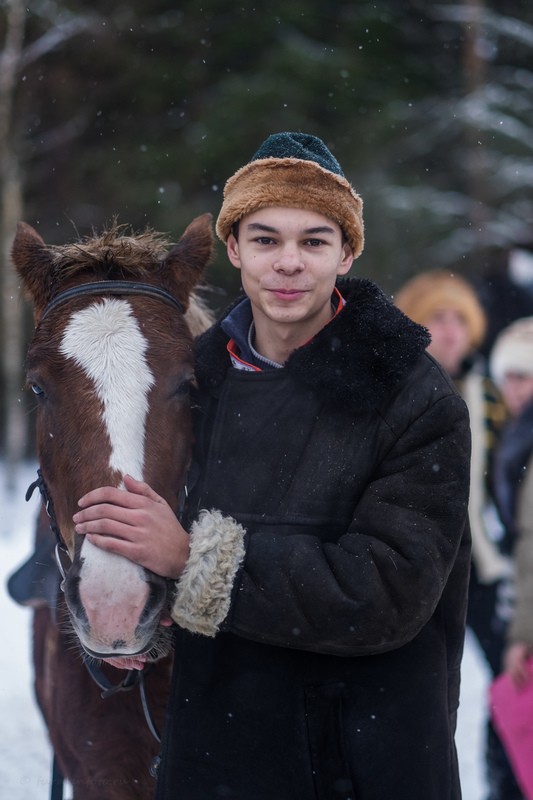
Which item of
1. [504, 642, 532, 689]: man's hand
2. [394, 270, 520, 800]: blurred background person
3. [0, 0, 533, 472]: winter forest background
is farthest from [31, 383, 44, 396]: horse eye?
[0, 0, 533, 472]: winter forest background

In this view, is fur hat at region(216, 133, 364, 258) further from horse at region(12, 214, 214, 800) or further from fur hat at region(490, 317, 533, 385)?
fur hat at region(490, 317, 533, 385)

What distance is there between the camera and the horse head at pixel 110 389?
2.00m

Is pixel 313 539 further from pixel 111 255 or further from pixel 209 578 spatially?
pixel 111 255

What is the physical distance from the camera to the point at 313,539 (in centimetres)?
205

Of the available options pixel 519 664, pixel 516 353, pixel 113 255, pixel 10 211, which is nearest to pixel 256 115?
pixel 10 211

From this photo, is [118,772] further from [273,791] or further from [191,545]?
[191,545]

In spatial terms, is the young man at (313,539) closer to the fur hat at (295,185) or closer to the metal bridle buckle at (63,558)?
the fur hat at (295,185)

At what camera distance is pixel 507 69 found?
15.9 m

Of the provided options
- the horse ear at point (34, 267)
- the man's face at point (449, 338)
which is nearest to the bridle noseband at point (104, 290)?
the horse ear at point (34, 267)

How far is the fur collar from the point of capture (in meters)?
2.13

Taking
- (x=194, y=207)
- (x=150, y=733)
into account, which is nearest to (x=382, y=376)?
(x=150, y=733)

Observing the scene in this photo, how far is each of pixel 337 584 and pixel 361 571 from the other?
2.5 inches

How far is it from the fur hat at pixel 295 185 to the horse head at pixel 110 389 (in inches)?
15.5

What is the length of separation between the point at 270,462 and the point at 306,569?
336mm
